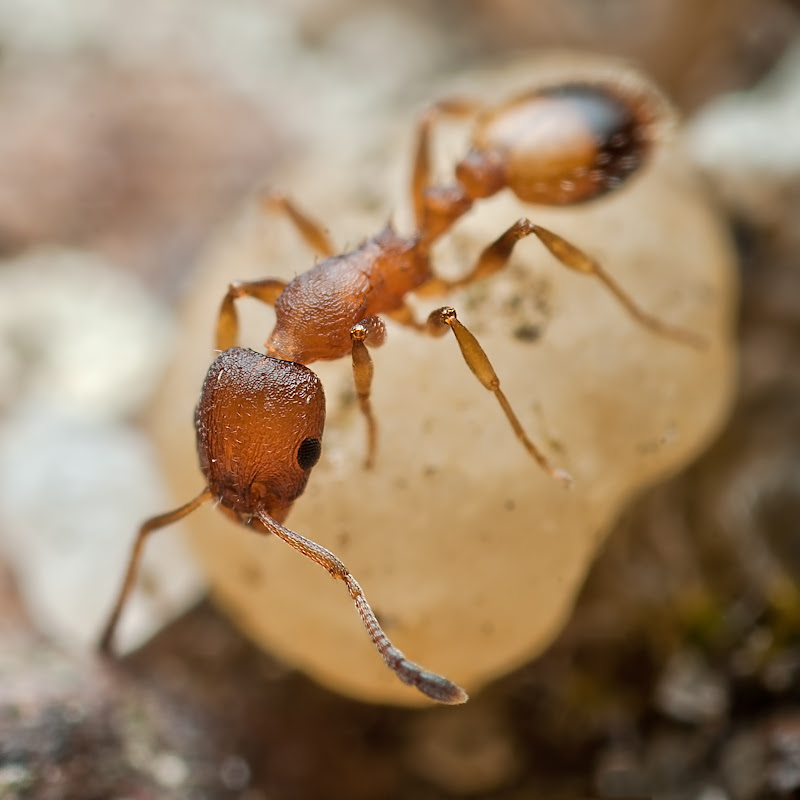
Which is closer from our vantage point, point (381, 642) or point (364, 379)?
point (381, 642)

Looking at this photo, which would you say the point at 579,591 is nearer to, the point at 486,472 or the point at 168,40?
the point at 486,472

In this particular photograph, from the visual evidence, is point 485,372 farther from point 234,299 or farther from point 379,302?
point 234,299

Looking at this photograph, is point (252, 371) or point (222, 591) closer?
point (252, 371)

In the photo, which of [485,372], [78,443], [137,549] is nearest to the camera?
Answer: [485,372]

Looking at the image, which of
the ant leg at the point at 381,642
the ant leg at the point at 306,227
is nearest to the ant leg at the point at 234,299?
the ant leg at the point at 306,227

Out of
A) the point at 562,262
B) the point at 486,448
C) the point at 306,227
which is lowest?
the point at 486,448

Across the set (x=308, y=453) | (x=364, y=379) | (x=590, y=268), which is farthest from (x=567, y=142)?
(x=308, y=453)

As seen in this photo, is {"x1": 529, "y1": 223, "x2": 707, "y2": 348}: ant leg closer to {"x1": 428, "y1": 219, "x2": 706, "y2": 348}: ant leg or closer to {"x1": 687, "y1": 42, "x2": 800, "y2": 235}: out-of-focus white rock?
{"x1": 428, "y1": 219, "x2": 706, "y2": 348}: ant leg

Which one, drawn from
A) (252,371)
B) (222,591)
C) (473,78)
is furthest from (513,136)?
(222,591)
